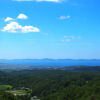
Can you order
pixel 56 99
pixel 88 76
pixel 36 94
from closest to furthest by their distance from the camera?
1. pixel 56 99
2. pixel 36 94
3. pixel 88 76

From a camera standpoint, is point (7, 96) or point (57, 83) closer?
point (7, 96)

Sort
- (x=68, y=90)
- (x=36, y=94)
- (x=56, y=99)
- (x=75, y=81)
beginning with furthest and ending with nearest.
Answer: (x=75, y=81)
(x=36, y=94)
(x=68, y=90)
(x=56, y=99)

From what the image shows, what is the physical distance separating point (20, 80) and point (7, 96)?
48.5m

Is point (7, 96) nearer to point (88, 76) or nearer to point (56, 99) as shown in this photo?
point (56, 99)

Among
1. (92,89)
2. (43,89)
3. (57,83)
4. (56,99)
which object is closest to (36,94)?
(43,89)

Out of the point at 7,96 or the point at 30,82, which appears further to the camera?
the point at 30,82

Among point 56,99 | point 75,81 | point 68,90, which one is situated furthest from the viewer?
point 75,81

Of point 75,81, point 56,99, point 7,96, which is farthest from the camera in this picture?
point 75,81

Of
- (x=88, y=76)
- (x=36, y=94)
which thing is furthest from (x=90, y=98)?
(x=88, y=76)

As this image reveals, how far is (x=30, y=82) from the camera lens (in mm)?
93000

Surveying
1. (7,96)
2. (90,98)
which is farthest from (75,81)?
(7,96)

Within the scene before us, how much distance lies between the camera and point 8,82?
3839 inches

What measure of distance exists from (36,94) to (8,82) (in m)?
27.4

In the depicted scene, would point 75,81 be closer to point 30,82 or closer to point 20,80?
point 30,82
